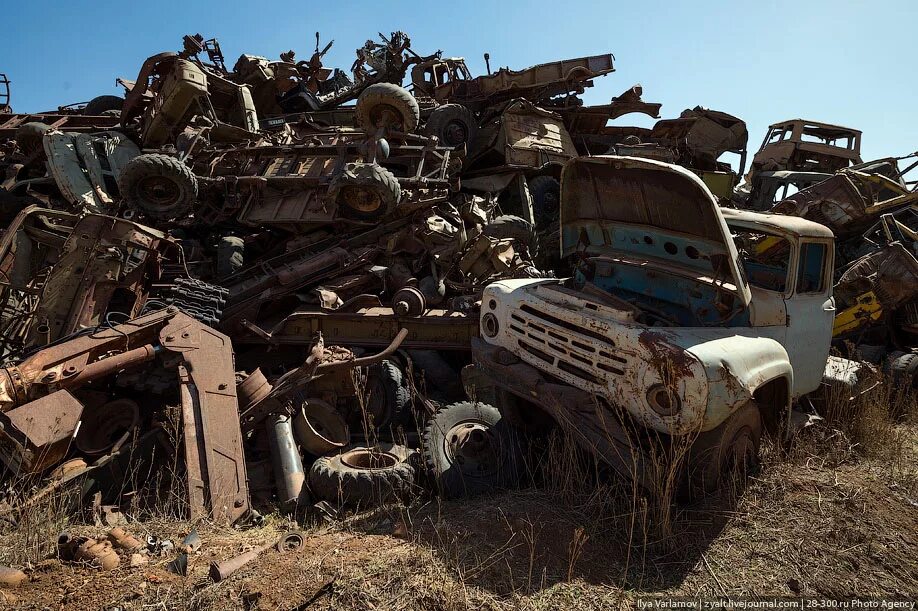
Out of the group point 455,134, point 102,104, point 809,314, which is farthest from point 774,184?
point 102,104

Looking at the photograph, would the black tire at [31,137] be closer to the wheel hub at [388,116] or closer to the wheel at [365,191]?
the wheel hub at [388,116]

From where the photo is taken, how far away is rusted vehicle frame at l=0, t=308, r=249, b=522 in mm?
3816

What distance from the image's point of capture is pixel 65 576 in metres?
2.83

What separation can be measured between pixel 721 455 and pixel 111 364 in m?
4.43

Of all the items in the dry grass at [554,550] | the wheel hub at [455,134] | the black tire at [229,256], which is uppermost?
the wheel hub at [455,134]

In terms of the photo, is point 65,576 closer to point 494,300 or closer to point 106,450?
point 106,450

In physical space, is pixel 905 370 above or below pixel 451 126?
below

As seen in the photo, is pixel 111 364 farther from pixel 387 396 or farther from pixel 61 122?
pixel 61 122

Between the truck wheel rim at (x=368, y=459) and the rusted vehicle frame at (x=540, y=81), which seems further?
the rusted vehicle frame at (x=540, y=81)

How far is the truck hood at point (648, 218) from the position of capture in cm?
393

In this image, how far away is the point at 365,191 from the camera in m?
7.46

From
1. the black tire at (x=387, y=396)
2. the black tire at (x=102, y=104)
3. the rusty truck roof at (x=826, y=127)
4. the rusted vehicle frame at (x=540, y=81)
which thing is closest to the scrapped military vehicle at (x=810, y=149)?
the rusty truck roof at (x=826, y=127)

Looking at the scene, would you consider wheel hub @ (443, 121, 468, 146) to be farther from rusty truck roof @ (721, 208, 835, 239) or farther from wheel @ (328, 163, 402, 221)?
rusty truck roof @ (721, 208, 835, 239)

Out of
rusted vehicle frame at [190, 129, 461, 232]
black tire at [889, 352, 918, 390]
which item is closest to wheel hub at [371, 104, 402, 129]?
rusted vehicle frame at [190, 129, 461, 232]
